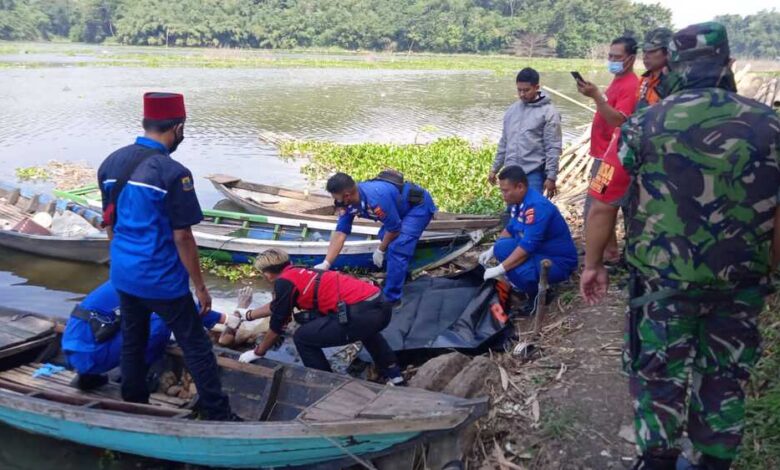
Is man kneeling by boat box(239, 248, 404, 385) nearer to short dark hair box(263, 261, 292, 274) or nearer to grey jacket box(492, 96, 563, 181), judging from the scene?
short dark hair box(263, 261, 292, 274)

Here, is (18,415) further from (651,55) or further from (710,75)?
(651,55)

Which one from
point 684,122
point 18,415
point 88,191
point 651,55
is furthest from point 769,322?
point 88,191

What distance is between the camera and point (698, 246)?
2494 millimetres

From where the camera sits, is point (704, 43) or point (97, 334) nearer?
point (704, 43)

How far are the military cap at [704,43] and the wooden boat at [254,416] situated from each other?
2019mm

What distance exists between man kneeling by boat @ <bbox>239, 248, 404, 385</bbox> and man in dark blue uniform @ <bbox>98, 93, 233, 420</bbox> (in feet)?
2.07

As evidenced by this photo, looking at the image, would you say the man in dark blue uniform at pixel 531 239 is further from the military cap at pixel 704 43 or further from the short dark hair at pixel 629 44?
the military cap at pixel 704 43

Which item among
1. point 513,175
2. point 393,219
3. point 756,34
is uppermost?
point 756,34

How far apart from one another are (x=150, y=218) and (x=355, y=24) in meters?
68.4

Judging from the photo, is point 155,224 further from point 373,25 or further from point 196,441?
point 373,25

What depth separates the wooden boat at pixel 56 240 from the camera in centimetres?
878

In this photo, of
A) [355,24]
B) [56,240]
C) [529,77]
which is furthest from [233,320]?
[355,24]

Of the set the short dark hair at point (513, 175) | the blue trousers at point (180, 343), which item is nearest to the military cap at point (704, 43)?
the short dark hair at point (513, 175)

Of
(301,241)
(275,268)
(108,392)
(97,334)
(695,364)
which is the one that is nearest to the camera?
(695,364)
